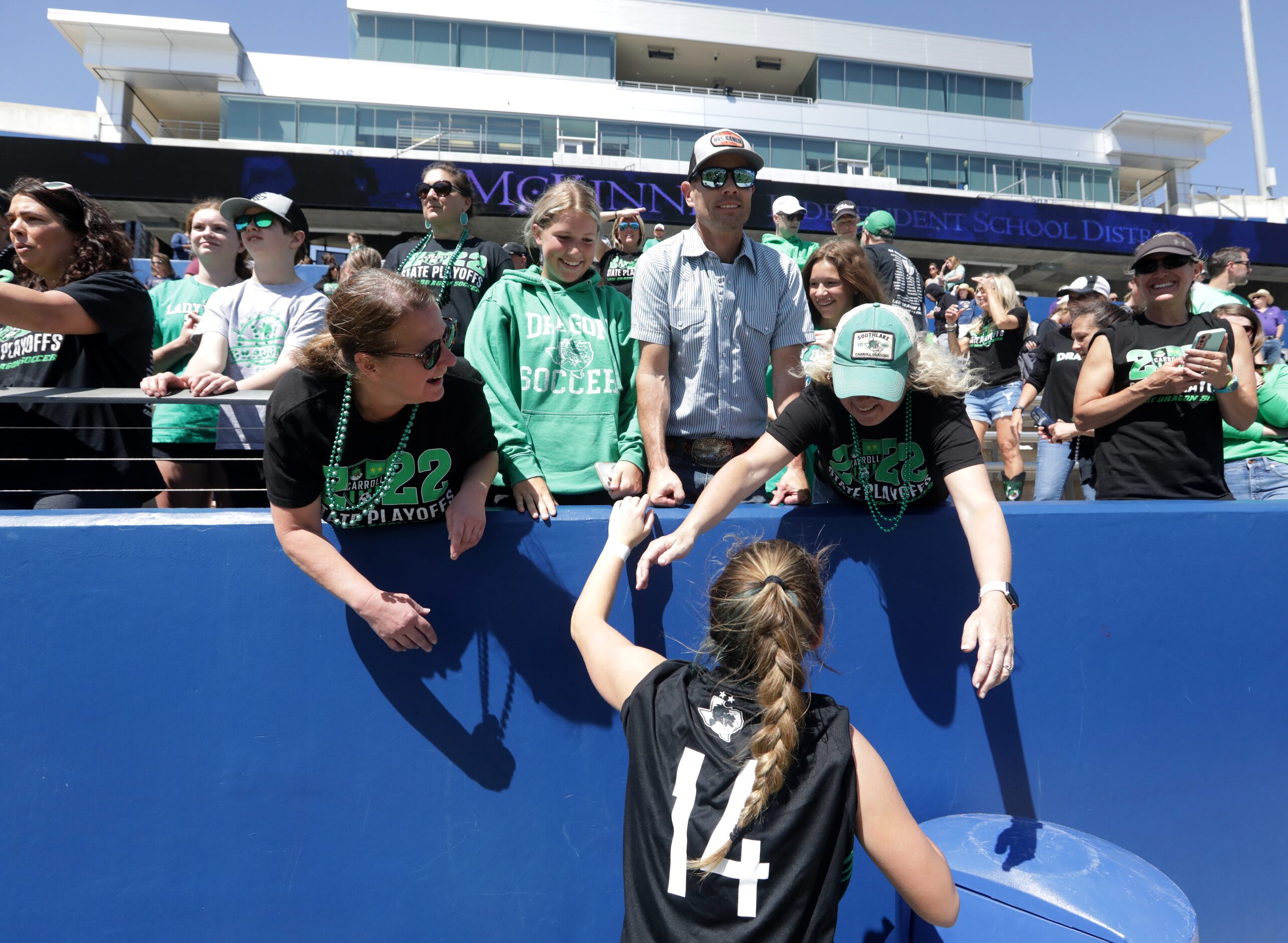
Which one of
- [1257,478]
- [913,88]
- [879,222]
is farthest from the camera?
[913,88]

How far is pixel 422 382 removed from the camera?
6.98 feet

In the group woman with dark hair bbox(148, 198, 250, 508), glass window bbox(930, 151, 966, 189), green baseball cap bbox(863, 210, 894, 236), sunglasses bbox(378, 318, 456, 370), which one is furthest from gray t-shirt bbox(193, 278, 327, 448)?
glass window bbox(930, 151, 966, 189)

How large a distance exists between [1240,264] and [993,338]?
1.81m

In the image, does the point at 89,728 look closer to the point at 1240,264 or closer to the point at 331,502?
the point at 331,502

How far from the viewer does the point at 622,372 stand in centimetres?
308

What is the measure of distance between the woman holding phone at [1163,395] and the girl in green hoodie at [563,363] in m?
1.99

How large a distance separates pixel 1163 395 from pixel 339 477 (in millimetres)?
3134

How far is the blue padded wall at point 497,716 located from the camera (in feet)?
7.38

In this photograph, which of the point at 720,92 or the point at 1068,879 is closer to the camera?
the point at 1068,879

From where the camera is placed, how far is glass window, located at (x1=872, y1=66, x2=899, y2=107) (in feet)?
125

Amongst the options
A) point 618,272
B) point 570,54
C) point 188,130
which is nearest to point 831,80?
point 570,54

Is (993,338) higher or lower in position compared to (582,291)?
higher

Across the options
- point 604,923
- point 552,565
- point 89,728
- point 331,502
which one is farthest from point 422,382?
point 604,923

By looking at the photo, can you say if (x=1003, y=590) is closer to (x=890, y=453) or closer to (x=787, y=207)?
(x=890, y=453)
